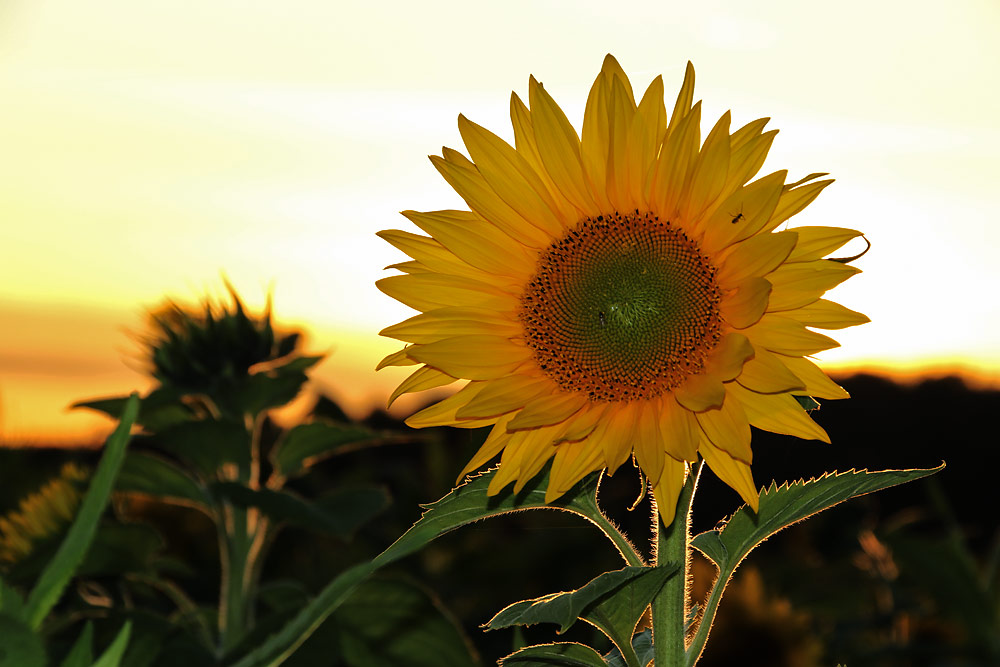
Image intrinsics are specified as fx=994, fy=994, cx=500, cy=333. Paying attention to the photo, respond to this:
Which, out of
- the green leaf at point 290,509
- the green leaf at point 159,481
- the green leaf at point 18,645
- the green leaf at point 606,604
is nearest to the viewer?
the green leaf at point 18,645

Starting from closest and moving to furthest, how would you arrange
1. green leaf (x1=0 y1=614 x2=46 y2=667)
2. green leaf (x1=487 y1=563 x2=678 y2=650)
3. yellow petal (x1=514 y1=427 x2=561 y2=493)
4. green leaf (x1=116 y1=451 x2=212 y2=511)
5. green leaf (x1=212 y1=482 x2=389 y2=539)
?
1. green leaf (x1=0 y1=614 x2=46 y2=667)
2. green leaf (x1=487 y1=563 x2=678 y2=650)
3. yellow petal (x1=514 y1=427 x2=561 y2=493)
4. green leaf (x1=212 y1=482 x2=389 y2=539)
5. green leaf (x1=116 y1=451 x2=212 y2=511)

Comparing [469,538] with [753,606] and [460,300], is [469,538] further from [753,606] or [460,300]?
[460,300]

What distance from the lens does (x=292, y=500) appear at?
141cm

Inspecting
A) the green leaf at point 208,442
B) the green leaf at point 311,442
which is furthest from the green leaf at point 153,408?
the green leaf at point 311,442

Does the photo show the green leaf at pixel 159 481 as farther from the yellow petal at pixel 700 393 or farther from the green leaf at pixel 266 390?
the yellow petal at pixel 700 393

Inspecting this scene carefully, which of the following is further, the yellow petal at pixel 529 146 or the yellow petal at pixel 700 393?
the yellow petal at pixel 529 146

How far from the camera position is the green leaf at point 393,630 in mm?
1407

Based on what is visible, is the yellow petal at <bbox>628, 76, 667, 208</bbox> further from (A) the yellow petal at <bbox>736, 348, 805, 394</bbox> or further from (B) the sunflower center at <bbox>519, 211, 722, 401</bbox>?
(A) the yellow petal at <bbox>736, 348, 805, 394</bbox>

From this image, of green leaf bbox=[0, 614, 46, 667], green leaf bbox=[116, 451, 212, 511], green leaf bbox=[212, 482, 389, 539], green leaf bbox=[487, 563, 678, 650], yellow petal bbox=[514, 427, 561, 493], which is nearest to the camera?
green leaf bbox=[0, 614, 46, 667]

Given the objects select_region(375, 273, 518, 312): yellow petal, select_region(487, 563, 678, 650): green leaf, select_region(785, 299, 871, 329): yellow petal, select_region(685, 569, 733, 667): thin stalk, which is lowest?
select_region(685, 569, 733, 667): thin stalk

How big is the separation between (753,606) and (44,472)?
1.96m

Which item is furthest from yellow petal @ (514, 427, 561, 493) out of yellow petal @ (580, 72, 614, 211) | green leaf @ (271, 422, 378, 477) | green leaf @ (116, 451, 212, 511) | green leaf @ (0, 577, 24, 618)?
green leaf @ (116, 451, 212, 511)

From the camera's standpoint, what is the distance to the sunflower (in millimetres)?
771

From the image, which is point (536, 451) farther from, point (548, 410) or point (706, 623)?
point (706, 623)
